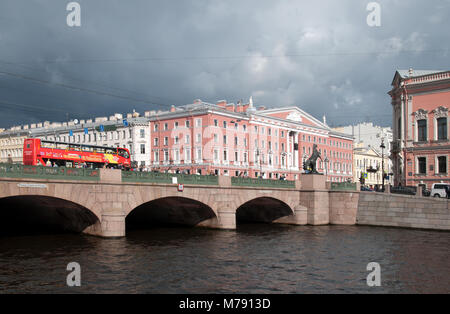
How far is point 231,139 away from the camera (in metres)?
77.1

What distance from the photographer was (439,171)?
5181cm

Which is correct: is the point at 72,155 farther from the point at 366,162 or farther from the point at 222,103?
the point at 366,162

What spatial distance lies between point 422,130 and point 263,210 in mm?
23236

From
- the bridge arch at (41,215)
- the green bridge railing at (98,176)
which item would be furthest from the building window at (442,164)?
the bridge arch at (41,215)

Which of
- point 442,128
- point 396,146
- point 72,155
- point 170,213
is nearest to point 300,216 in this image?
point 170,213

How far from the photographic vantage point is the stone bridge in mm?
24859

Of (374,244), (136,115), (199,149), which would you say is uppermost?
(136,115)

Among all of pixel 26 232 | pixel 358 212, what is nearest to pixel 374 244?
pixel 358 212

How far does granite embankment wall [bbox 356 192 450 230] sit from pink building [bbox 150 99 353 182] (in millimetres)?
32837

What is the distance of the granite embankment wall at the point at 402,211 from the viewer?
119 feet

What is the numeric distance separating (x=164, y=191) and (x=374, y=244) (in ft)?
46.0

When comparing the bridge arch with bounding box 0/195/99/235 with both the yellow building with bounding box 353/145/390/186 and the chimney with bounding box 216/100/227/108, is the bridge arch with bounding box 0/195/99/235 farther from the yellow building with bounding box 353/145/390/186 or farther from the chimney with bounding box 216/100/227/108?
the yellow building with bounding box 353/145/390/186
